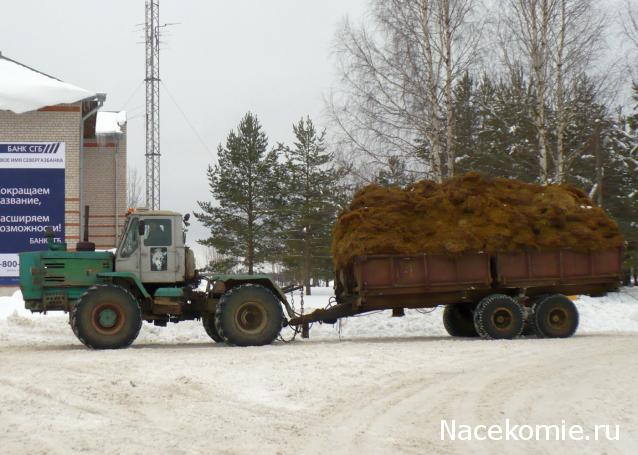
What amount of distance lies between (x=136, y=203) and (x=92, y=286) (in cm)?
4171

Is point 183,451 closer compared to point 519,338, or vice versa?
point 183,451

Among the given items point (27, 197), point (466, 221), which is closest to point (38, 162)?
point (27, 197)

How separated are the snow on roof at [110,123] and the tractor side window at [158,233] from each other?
14865 mm

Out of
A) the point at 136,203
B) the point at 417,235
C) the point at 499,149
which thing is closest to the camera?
the point at 417,235

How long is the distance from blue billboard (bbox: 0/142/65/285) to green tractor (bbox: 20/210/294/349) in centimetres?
1041

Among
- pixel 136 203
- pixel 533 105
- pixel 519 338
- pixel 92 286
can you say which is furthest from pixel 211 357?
pixel 136 203

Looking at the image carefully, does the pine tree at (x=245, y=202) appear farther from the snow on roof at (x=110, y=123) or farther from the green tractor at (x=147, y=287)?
the green tractor at (x=147, y=287)

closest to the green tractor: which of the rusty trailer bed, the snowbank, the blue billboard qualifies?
the rusty trailer bed

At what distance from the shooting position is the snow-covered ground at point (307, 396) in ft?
21.4

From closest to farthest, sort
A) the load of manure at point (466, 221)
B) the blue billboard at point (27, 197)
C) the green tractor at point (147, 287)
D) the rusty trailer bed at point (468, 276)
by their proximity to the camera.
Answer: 1. the green tractor at point (147, 287)
2. the rusty trailer bed at point (468, 276)
3. the load of manure at point (466, 221)
4. the blue billboard at point (27, 197)

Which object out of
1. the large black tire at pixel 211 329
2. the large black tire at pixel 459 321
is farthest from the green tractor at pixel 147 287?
the large black tire at pixel 459 321

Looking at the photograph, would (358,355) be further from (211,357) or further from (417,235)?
(417,235)

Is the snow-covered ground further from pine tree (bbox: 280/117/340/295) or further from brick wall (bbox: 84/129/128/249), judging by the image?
pine tree (bbox: 280/117/340/295)

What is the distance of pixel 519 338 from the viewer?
51.9ft
